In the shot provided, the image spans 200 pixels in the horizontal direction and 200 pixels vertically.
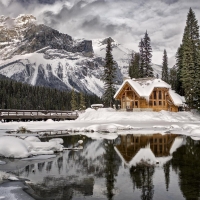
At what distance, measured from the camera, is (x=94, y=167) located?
14383 mm

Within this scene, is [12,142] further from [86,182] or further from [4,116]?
[4,116]

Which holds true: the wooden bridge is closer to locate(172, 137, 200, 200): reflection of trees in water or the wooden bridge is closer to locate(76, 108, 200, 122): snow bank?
locate(76, 108, 200, 122): snow bank

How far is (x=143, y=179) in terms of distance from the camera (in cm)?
1195

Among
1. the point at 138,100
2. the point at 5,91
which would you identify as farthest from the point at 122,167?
the point at 5,91

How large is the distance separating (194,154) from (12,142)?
11.6m

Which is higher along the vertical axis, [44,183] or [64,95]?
[64,95]

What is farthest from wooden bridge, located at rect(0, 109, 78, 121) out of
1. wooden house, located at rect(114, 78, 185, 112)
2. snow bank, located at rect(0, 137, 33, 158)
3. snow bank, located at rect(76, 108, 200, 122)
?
snow bank, located at rect(0, 137, 33, 158)

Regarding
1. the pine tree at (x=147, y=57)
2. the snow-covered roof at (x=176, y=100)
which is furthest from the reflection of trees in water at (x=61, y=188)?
the pine tree at (x=147, y=57)

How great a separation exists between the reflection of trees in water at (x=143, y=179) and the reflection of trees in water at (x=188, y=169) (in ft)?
3.99

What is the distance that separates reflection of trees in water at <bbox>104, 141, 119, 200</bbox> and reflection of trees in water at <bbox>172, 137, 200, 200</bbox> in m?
2.67

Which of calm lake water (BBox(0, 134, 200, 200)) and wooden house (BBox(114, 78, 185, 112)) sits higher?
wooden house (BBox(114, 78, 185, 112))

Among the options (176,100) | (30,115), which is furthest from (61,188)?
(176,100)

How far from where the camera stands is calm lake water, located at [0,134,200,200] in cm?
1001

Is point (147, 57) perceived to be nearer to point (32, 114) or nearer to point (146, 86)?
point (146, 86)
